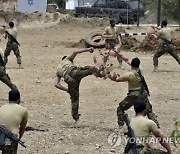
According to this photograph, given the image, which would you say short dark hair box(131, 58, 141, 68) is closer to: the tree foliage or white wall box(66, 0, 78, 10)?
the tree foliage

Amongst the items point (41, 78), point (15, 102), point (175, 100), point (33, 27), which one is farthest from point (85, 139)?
point (33, 27)

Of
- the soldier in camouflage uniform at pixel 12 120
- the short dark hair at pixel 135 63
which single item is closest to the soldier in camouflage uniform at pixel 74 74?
the short dark hair at pixel 135 63

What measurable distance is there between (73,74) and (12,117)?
4.14m

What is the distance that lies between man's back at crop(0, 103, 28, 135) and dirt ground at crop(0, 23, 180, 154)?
1935 mm

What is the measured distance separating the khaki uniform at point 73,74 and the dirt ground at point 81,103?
484mm

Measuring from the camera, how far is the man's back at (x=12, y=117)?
9.09 meters

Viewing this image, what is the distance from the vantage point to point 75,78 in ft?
43.2

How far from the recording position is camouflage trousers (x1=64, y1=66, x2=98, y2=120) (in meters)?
12.9

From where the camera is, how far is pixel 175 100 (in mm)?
16828

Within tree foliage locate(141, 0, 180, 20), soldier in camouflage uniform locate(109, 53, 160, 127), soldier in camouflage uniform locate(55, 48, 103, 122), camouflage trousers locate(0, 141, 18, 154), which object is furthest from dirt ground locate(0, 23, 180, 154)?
tree foliage locate(141, 0, 180, 20)

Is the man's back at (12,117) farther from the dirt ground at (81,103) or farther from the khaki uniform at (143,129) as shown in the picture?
the dirt ground at (81,103)

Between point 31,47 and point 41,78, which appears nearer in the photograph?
point 41,78

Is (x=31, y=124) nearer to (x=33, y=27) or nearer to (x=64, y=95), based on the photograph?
(x=64, y=95)

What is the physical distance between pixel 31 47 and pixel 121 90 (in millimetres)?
14308
